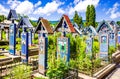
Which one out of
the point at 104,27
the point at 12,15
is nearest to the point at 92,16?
the point at 104,27

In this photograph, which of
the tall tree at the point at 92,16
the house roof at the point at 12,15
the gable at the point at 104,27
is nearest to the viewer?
the house roof at the point at 12,15

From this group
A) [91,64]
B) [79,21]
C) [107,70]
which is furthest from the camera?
[79,21]

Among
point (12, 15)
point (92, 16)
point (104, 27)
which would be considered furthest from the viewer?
point (92, 16)

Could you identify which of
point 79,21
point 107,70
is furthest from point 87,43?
point 79,21

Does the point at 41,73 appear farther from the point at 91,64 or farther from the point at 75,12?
the point at 75,12

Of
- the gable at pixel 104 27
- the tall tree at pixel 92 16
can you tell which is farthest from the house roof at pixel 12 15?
the tall tree at pixel 92 16

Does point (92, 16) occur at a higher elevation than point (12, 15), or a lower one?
higher

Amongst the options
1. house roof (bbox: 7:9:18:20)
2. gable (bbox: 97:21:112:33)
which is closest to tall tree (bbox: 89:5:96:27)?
gable (bbox: 97:21:112:33)

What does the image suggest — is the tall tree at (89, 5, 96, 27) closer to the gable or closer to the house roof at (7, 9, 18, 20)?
the gable

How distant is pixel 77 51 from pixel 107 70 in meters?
3.66

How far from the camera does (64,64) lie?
9781 mm

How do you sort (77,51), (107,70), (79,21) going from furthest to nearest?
1. (79,21)
2. (77,51)
3. (107,70)

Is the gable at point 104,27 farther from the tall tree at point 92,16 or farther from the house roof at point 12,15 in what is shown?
the tall tree at point 92,16

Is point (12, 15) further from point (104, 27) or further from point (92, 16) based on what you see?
point (92, 16)
